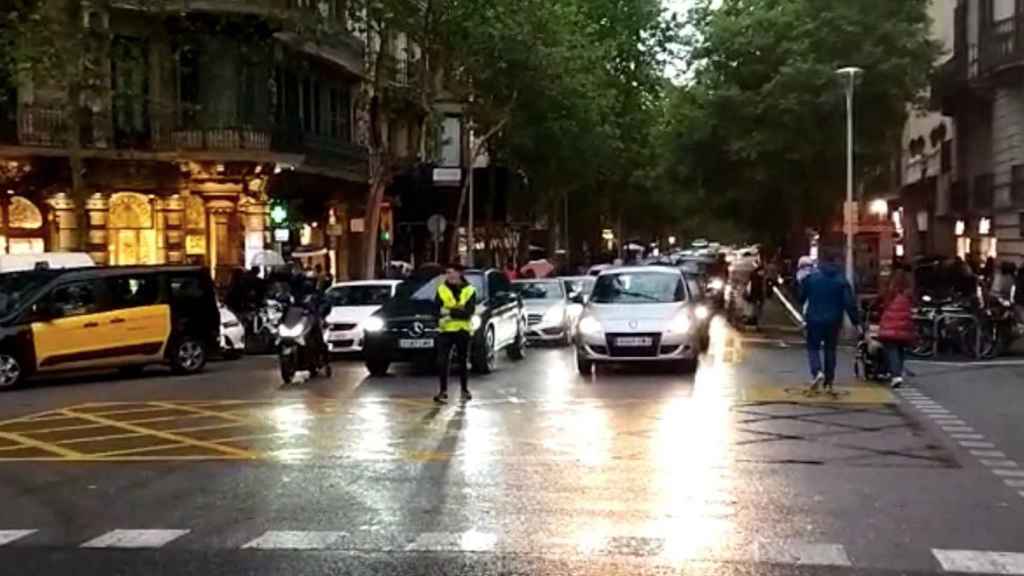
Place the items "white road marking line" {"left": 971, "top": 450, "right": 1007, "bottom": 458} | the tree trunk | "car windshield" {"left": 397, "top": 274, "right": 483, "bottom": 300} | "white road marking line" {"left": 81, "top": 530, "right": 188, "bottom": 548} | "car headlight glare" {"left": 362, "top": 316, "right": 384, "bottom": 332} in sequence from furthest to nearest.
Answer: the tree trunk < "car windshield" {"left": 397, "top": 274, "right": 483, "bottom": 300} < "car headlight glare" {"left": 362, "top": 316, "right": 384, "bottom": 332} < "white road marking line" {"left": 971, "top": 450, "right": 1007, "bottom": 458} < "white road marking line" {"left": 81, "top": 530, "right": 188, "bottom": 548}

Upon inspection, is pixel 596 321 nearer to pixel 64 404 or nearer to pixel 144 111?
pixel 64 404

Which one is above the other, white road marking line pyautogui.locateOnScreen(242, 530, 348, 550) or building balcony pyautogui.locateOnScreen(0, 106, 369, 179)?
building balcony pyautogui.locateOnScreen(0, 106, 369, 179)

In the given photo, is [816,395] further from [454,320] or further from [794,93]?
[794,93]

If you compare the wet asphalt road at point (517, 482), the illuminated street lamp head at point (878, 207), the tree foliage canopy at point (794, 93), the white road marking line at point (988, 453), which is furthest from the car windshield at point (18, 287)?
the illuminated street lamp head at point (878, 207)

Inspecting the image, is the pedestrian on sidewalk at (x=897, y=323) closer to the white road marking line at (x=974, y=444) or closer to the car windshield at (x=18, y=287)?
the white road marking line at (x=974, y=444)

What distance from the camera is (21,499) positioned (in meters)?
10.6

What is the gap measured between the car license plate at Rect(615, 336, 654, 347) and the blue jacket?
12.1 ft

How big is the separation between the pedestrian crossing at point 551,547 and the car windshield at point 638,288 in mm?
12844

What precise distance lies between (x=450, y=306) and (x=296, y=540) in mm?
8381

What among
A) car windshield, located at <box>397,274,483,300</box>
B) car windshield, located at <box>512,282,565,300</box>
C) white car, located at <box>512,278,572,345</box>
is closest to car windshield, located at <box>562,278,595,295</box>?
car windshield, located at <box>512,282,565,300</box>

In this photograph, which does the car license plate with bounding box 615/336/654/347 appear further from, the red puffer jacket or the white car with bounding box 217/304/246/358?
the white car with bounding box 217/304/246/358

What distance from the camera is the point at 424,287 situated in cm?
2267

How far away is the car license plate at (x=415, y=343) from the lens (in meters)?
21.0

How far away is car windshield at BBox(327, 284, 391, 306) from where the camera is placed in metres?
25.4
